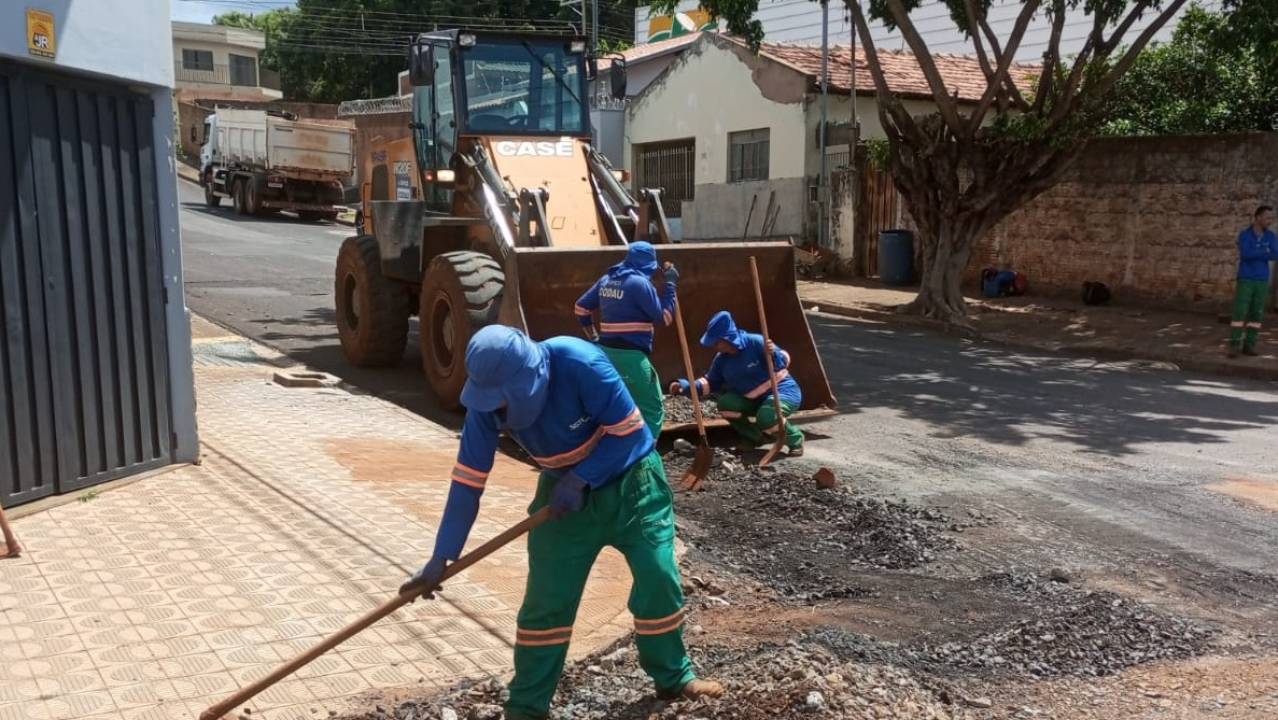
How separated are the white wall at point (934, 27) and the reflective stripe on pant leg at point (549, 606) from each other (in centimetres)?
1840

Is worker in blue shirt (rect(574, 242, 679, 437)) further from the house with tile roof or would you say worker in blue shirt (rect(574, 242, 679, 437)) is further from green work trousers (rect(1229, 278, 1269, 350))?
the house with tile roof

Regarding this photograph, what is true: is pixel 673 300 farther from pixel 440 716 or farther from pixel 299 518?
pixel 440 716

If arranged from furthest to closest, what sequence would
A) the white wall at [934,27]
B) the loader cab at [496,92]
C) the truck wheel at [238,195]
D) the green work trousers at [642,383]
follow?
the truck wheel at [238,195], the white wall at [934,27], the loader cab at [496,92], the green work trousers at [642,383]

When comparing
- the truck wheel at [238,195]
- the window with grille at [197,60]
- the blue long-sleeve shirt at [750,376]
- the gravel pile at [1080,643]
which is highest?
the window with grille at [197,60]

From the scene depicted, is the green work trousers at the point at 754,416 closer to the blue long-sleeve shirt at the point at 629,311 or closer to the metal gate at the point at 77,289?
the blue long-sleeve shirt at the point at 629,311

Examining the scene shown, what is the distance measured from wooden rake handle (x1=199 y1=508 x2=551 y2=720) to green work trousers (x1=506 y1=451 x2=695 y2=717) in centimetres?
14

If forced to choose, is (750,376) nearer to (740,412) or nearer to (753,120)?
(740,412)

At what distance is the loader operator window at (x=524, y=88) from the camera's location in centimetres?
1012

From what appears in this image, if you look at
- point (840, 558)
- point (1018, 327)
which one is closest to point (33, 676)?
point (840, 558)

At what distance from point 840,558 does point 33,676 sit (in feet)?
11.6

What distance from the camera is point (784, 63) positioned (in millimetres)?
20969

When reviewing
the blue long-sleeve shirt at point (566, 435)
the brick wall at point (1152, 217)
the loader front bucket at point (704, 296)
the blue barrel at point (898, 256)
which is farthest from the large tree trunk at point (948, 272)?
the blue long-sleeve shirt at point (566, 435)

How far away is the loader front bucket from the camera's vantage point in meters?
8.16

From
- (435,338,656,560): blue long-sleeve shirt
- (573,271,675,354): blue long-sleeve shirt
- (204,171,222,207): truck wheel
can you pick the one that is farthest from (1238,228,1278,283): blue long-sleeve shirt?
(204,171,222,207): truck wheel
